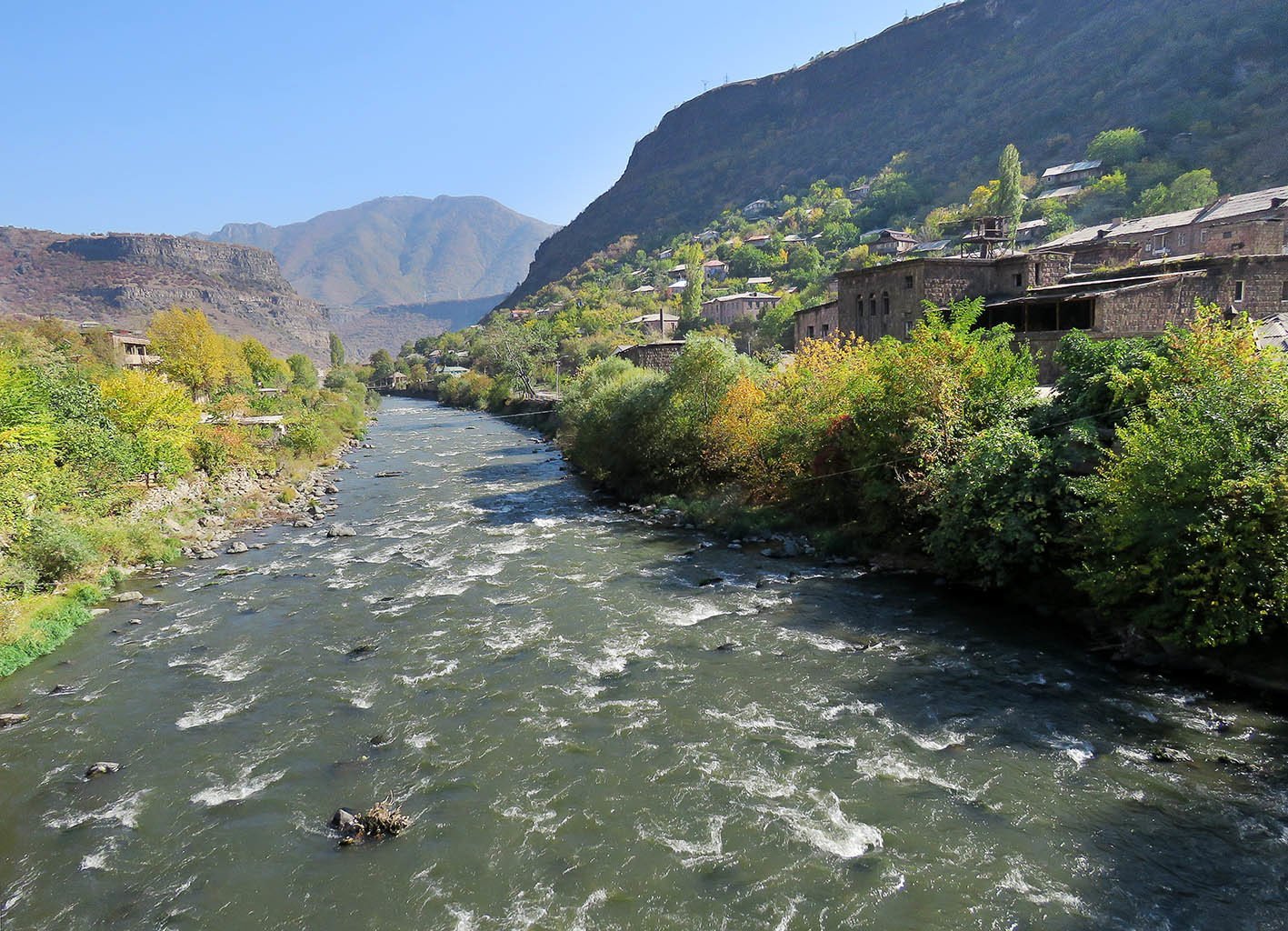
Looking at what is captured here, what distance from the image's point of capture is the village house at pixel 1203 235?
44219mm

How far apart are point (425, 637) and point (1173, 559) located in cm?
1745

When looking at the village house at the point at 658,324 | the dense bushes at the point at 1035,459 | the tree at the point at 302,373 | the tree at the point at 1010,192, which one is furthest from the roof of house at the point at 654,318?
the dense bushes at the point at 1035,459

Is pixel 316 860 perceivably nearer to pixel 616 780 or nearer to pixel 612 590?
pixel 616 780

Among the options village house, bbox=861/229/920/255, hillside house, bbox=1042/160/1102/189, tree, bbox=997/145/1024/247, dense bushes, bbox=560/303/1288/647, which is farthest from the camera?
hillside house, bbox=1042/160/1102/189

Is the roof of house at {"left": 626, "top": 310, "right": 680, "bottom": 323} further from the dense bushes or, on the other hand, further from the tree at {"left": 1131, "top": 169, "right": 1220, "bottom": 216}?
the dense bushes

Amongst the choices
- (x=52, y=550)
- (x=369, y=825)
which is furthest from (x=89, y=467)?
(x=369, y=825)

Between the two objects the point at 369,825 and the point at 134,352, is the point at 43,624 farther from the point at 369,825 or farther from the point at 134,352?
the point at 134,352

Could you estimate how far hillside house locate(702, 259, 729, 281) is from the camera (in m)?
127

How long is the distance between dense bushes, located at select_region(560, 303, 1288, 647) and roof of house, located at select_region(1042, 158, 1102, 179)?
9434 centimetres

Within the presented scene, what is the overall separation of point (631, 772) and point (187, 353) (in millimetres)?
67105

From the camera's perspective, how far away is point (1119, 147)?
98875 mm

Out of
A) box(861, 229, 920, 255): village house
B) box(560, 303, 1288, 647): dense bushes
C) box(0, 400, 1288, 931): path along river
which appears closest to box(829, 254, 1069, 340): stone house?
box(560, 303, 1288, 647): dense bushes

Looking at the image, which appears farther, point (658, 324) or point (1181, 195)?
point (658, 324)

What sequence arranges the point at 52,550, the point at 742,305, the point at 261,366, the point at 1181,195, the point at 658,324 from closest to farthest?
1. the point at 52,550
2. the point at 1181,195
3. the point at 261,366
4. the point at 742,305
5. the point at 658,324
